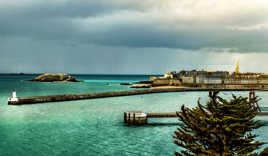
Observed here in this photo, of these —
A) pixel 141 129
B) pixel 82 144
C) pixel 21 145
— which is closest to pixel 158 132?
pixel 141 129

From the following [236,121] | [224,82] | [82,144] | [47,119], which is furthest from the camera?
[224,82]

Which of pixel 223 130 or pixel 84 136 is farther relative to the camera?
pixel 84 136

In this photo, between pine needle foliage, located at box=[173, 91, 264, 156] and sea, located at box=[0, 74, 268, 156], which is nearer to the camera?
pine needle foliage, located at box=[173, 91, 264, 156]

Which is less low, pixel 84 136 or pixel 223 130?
pixel 223 130

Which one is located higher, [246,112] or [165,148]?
[246,112]

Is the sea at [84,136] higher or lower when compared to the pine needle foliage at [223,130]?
lower

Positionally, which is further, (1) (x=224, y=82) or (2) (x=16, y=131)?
(1) (x=224, y=82)

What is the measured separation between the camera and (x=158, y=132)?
71.7ft

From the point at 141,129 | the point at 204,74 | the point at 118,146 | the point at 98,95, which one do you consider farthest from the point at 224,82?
the point at 118,146

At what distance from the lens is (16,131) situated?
74.2 feet

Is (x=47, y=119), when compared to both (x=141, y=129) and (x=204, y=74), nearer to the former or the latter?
(x=141, y=129)

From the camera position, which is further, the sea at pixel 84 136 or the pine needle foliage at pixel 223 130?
the sea at pixel 84 136

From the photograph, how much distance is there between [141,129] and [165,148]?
6291 millimetres

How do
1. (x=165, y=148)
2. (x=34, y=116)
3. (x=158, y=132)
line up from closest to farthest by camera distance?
(x=165, y=148), (x=158, y=132), (x=34, y=116)
